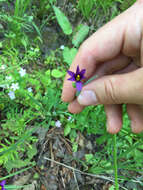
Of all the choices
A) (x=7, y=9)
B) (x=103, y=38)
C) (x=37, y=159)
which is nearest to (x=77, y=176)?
(x=37, y=159)

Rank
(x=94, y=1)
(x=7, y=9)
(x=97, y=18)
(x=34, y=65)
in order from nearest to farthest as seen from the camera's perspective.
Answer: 1. (x=34, y=65)
2. (x=7, y=9)
3. (x=94, y=1)
4. (x=97, y=18)

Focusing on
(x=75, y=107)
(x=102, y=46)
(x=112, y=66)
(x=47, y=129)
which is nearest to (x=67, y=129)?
(x=47, y=129)

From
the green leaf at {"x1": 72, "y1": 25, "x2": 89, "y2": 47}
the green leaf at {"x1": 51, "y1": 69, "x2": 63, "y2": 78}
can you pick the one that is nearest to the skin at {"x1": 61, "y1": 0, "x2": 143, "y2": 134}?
the green leaf at {"x1": 51, "y1": 69, "x2": 63, "y2": 78}

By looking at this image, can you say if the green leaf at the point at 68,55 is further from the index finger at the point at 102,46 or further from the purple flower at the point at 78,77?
the purple flower at the point at 78,77

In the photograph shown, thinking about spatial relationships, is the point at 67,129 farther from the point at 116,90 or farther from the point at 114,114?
the point at 116,90

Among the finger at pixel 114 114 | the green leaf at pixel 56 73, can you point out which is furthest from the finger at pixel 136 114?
the green leaf at pixel 56 73

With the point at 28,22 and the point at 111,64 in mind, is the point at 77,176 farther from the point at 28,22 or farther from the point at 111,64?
the point at 28,22
